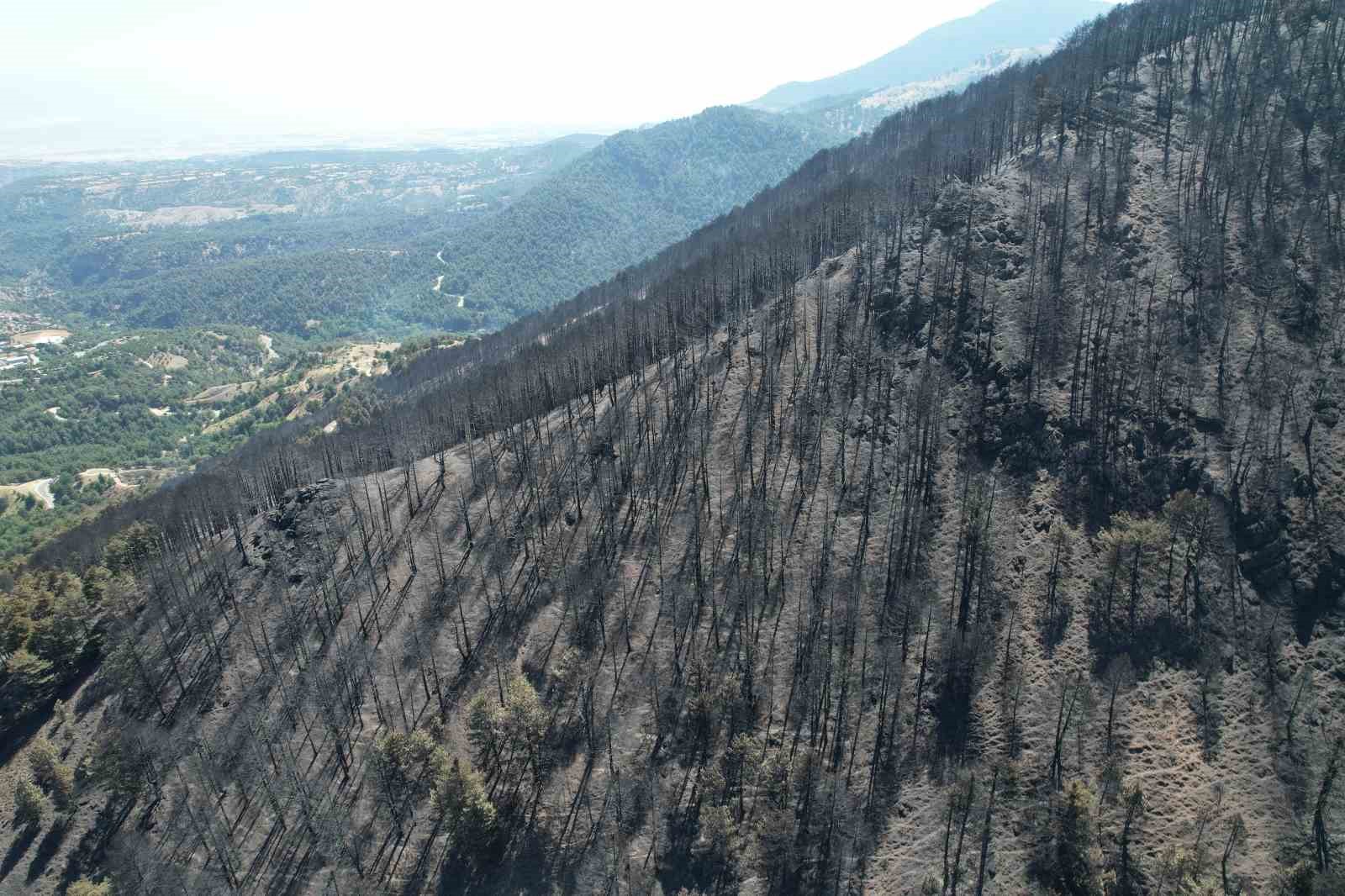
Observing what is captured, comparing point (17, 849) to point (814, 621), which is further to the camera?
point (814, 621)

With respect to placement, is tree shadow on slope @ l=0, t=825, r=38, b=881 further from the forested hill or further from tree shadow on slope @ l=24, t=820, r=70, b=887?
tree shadow on slope @ l=24, t=820, r=70, b=887

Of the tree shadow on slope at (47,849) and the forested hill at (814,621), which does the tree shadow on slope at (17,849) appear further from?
the tree shadow on slope at (47,849)

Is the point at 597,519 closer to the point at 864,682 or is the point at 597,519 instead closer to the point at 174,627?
the point at 864,682

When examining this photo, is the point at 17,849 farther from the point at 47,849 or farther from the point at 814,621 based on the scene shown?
the point at 814,621

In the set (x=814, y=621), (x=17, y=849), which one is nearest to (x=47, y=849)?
(x=17, y=849)

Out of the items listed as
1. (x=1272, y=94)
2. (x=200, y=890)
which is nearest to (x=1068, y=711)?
(x=200, y=890)

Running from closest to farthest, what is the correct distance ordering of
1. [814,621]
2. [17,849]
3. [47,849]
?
[47,849] < [17,849] < [814,621]

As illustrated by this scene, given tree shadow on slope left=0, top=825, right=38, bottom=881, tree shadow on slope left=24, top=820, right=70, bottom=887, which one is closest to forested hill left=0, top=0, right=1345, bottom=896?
tree shadow on slope left=0, top=825, right=38, bottom=881

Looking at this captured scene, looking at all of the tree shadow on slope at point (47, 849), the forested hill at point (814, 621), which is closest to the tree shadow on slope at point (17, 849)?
the forested hill at point (814, 621)
